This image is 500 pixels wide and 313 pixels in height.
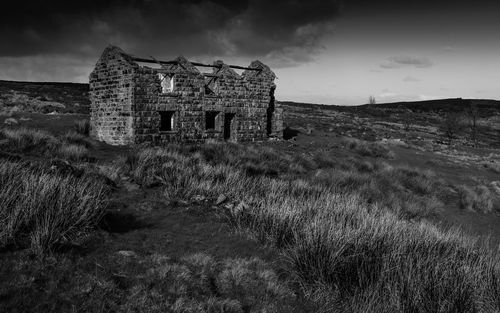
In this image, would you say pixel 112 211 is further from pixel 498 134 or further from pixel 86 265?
pixel 498 134

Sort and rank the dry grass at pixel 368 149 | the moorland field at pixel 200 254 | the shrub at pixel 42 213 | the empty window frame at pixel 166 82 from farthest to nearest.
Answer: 1. the dry grass at pixel 368 149
2. the empty window frame at pixel 166 82
3. the shrub at pixel 42 213
4. the moorland field at pixel 200 254

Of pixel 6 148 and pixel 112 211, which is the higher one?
pixel 6 148

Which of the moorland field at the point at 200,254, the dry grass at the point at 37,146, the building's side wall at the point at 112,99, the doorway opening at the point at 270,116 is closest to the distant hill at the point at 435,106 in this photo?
the doorway opening at the point at 270,116

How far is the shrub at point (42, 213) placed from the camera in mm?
5219

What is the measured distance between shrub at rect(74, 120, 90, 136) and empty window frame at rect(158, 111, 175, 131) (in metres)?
4.45

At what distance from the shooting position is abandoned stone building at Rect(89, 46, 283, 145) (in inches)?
804

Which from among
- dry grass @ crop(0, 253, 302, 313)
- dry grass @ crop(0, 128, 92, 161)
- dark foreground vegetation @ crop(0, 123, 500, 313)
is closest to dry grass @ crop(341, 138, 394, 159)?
dark foreground vegetation @ crop(0, 123, 500, 313)

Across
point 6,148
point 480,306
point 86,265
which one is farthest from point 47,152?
point 480,306

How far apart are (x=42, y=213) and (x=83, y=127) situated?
1833 cm

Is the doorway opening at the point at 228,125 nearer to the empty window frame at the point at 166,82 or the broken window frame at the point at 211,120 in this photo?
the broken window frame at the point at 211,120

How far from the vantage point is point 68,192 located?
6883 mm

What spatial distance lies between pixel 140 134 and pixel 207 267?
618 inches

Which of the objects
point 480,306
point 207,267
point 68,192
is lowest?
point 480,306

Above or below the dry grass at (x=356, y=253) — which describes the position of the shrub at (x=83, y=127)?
above
